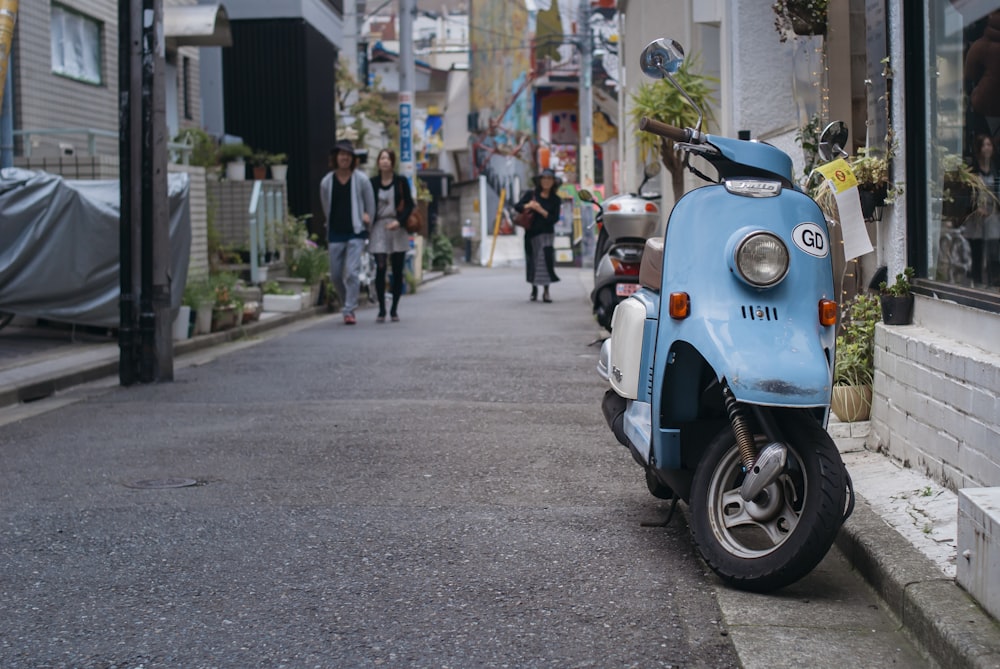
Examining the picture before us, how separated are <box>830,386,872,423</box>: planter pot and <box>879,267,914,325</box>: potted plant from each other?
1.84 ft

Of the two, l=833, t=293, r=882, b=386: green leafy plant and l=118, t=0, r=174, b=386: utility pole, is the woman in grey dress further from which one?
l=833, t=293, r=882, b=386: green leafy plant

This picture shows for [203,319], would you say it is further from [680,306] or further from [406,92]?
[406,92]

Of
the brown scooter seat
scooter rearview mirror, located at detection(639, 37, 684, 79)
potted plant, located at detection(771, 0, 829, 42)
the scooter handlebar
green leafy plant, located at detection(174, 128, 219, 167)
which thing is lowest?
the brown scooter seat

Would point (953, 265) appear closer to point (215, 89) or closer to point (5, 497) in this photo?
point (5, 497)

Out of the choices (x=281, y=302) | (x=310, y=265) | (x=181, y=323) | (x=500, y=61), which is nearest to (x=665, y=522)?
(x=181, y=323)

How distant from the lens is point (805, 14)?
26.3ft

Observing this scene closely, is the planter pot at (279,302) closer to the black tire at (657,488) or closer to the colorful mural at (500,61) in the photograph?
the black tire at (657,488)

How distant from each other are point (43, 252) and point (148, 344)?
2395 mm

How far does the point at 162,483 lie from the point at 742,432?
296cm

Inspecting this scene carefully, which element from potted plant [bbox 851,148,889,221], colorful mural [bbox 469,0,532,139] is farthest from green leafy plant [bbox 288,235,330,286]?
colorful mural [bbox 469,0,532,139]

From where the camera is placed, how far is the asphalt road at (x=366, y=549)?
3553 millimetres

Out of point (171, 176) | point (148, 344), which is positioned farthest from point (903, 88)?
point (171, 176)

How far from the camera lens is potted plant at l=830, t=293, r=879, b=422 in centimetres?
618

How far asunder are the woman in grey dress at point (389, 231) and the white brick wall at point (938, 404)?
30.1 ft
